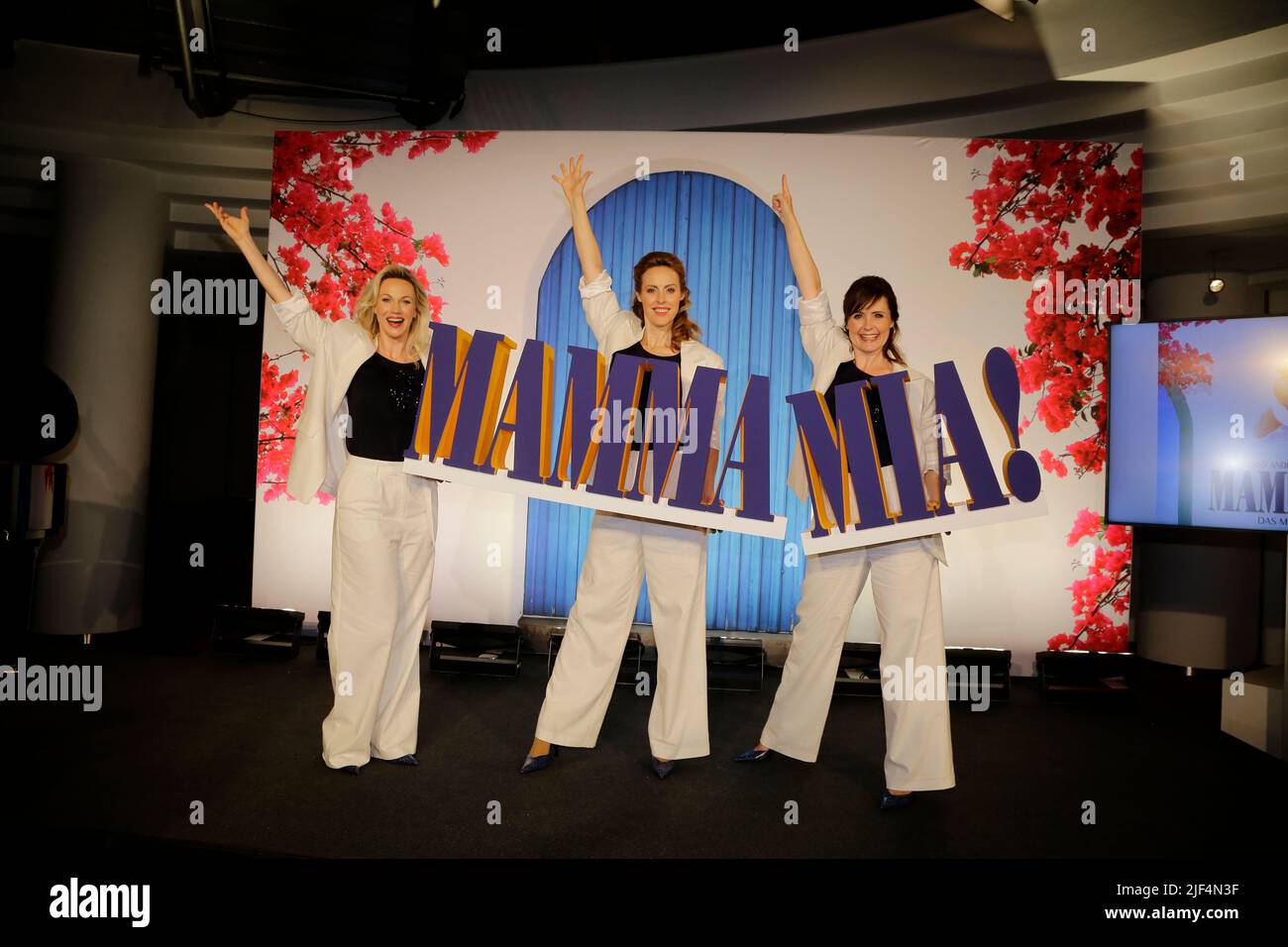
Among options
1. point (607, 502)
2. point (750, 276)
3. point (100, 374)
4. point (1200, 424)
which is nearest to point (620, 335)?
point (607, 502)

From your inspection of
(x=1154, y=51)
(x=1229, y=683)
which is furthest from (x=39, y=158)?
(x=1229, y=683)

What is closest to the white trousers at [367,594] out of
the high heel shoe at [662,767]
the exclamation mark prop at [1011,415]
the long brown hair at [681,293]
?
the high heel shoe at [662,767]

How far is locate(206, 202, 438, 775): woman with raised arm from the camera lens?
2.77 meters

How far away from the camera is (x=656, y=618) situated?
9.56ft

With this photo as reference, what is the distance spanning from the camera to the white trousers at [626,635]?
9.39ft

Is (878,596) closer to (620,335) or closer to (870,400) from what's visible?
(870,400)

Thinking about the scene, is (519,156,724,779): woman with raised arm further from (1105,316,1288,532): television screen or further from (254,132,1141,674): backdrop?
(1105,316,1288,532): television screen

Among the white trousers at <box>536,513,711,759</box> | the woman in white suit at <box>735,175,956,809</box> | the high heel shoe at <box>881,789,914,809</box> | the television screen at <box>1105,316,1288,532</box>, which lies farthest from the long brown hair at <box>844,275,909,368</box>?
the television screen at <box>1105,316,1288,532</box>

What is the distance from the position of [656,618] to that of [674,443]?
0.68m

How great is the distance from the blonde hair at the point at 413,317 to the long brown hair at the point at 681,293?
835 millimetres

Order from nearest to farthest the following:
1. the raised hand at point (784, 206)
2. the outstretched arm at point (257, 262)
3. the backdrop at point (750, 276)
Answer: the outstretched arm at point (257, 262) < the raised hand at point (784, 206) < the backdrop at point (750, 276)

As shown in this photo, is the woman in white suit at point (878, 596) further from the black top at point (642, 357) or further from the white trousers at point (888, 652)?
the black top at point (642, 357)

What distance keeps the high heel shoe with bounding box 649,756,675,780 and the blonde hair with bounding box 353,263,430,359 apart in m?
1.84
